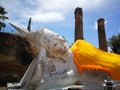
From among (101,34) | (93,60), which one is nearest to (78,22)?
(101,34)

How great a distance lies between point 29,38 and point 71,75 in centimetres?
126

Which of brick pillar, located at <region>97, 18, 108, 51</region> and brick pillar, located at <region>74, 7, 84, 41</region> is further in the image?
brick pillar, located at <region>97, 18, 108, 51</region>

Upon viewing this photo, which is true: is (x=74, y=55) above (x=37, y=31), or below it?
below

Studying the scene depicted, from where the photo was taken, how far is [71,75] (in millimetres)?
5457

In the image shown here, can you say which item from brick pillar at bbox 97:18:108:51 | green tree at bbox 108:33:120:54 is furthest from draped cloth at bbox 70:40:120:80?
green tree at bbox 108:33:120:54

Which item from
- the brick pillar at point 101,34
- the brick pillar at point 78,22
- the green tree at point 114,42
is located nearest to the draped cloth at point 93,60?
the brick pillar at point 78,22

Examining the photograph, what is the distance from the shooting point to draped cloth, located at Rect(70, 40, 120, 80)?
19.0 feet

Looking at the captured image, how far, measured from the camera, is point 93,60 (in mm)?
5953

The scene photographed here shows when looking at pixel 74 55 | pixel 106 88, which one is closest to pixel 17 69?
pixel 74 55

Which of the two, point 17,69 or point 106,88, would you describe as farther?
point 17,69

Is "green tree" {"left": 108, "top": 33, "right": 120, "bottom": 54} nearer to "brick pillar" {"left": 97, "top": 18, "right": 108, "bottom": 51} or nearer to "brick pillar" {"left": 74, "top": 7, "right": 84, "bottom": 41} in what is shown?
"brick pillar" {"left": 97, "top": 18, "right": 108, "bottom": 51}

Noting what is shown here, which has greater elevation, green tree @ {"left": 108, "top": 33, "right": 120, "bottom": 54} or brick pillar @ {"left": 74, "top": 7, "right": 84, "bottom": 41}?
brick pillar @ {"left": 74, "top": 7, "right": 84, "bottom": 41}

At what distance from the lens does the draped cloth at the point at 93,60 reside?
5.80 meters

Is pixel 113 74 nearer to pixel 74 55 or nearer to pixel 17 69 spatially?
pixel 74 55
